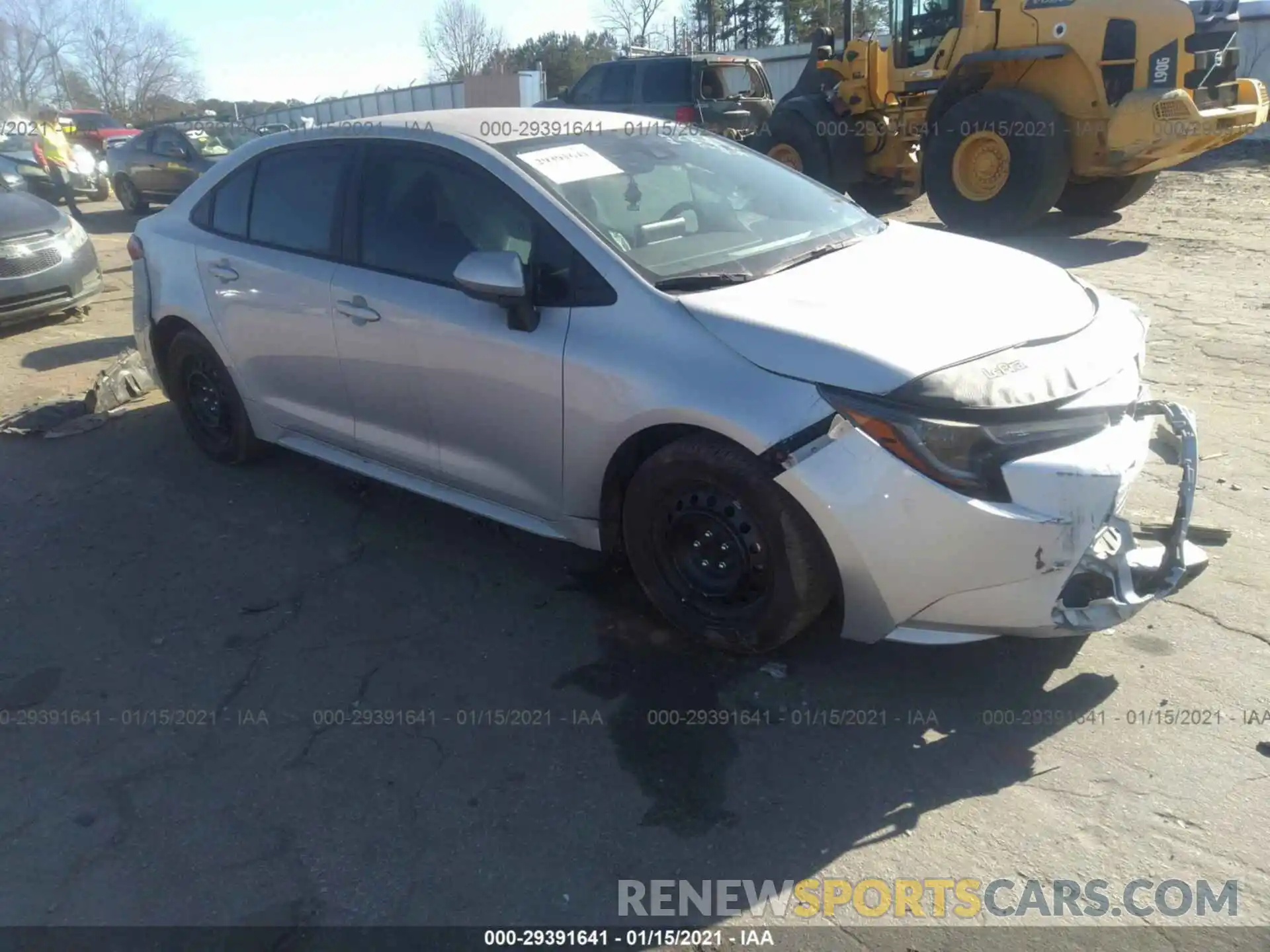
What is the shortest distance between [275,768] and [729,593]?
59.1 inches

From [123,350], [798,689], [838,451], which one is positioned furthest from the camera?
[123,350]

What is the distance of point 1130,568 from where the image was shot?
118 inches

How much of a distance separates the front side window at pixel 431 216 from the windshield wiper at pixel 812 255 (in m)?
0.87

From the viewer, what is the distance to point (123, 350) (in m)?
7.89

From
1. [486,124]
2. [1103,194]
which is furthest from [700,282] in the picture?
[1103,194]

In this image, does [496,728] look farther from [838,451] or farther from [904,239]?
[904,239]

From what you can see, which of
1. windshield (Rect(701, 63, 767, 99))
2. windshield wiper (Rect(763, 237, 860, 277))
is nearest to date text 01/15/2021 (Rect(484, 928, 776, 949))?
windshield wiper (Rect(763, 237, 860, 277))

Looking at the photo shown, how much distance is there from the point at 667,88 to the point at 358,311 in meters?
11.8

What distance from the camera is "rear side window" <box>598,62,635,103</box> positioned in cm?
1499

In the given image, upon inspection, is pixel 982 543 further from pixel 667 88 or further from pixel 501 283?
pixel 667 88

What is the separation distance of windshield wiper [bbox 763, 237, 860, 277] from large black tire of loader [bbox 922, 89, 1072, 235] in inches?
285

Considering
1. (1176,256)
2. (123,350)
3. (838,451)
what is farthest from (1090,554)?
(1176,256)

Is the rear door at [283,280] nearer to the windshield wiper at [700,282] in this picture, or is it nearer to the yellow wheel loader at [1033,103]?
the windshield wiper at [700,282]

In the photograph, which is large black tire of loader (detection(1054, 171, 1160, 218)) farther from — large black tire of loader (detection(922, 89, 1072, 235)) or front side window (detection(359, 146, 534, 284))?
front side window (detection(359, 146, 534, 284))
